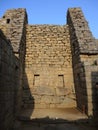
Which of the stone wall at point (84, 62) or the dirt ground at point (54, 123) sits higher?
the stone wall at point (84, 62)

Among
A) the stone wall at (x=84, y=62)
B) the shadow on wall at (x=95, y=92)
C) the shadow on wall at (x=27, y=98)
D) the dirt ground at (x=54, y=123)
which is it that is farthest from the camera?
the shadow on wall at (x=27, y=98)

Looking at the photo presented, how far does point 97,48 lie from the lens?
7426 mm

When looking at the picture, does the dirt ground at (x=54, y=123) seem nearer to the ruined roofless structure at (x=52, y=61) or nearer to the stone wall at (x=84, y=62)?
the stone wall at (x=84, y=62)

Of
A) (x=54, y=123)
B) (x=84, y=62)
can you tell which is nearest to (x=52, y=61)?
(x=84, y=62)

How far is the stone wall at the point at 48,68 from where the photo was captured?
819 cm

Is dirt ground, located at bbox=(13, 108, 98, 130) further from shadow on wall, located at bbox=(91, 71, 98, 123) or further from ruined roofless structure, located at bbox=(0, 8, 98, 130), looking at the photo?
ruined roofless structure, located at bbox=(0, 8, 98, 130)

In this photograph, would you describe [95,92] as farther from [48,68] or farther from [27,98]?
[27,98]

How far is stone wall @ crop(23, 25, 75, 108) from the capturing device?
26.9ft

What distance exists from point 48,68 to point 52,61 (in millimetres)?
529

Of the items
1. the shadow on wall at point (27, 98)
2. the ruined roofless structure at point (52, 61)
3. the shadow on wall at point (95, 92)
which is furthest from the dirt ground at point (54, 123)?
the shadow on wall at point (27, 98)

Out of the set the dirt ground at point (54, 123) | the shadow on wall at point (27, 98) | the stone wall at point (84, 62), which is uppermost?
the stone wall at point (84, 62)

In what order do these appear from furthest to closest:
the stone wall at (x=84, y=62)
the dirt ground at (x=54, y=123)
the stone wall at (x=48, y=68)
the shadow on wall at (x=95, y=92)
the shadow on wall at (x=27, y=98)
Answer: the stone wall at (x=48, y=68)
the shadow on wall at (x=27, y=98)
the stone wall at (x=84, y=62)
the shadow on wall at (x=95, y=92)
the dirt ground at (x=54, y=123)

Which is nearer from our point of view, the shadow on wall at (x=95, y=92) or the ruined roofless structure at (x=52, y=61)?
the shadow on wall at (x=95, y=92)

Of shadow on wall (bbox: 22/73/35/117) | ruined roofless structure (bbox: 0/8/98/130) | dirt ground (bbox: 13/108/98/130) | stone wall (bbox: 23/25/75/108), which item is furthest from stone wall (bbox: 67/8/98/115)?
shadow on wall (bbox: 22/73/35/117)
